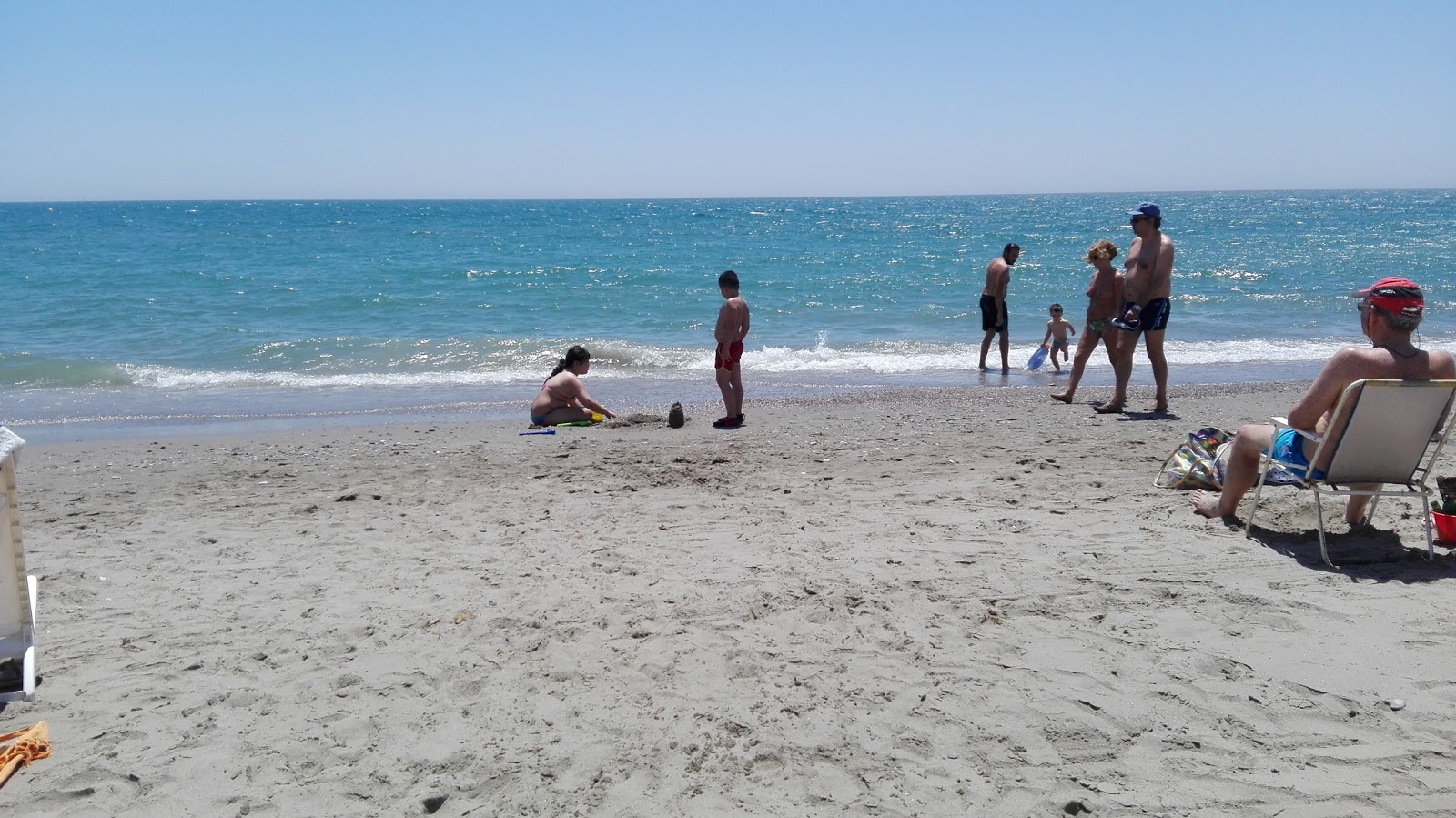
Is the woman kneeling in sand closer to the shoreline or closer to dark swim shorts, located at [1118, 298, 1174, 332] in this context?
the shoreline

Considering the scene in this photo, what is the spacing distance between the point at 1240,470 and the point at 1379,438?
0.63 meters

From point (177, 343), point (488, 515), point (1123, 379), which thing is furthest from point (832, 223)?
point (488, 515)

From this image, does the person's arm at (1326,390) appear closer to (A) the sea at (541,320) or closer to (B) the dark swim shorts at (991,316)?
(A) the sea at (541,320)

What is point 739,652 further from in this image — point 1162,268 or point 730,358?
point 1162,268

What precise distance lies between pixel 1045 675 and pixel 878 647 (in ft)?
1.87

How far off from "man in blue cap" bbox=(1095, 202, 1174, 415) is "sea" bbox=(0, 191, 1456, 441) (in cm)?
232

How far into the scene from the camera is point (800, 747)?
9.77ft

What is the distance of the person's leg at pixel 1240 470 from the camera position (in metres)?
4.59

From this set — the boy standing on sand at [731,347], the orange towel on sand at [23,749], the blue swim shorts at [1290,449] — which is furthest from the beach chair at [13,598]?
the boy standing on sand at [731,347]

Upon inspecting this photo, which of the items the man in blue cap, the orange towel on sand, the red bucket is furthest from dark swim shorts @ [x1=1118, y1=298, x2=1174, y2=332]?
the orange towel on sand

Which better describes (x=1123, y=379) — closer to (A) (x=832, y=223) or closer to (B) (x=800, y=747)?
(B) (x=800, y=747)

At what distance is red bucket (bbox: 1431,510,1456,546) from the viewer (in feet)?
14.1

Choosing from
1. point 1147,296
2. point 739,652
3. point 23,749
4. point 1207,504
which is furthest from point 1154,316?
point 23,749

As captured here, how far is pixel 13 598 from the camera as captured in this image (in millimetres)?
3391
